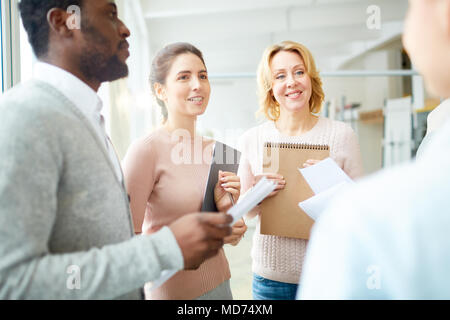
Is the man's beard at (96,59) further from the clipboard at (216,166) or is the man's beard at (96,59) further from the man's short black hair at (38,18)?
the clipboard at (216,166)

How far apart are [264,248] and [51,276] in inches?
35.6

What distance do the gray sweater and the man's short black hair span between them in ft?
0.35

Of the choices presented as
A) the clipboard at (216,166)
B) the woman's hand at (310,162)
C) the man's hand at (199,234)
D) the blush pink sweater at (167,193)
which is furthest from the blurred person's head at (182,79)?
the man's hand at (199,234)

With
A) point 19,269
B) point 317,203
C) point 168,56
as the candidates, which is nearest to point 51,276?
point 19,269

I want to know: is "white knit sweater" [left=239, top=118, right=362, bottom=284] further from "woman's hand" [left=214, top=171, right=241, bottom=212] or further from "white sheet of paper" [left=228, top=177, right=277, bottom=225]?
"white sheet of paper" [left=228, top=177, right=277, bottom=225]

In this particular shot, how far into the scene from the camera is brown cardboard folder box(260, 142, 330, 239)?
1.14 meters

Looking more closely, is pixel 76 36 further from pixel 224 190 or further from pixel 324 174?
pixel 324 174

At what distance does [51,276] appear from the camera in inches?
20.6

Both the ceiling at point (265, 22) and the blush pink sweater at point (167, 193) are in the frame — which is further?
the ceiling at point (265, 22)

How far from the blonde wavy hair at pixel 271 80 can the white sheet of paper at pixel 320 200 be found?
568 mm

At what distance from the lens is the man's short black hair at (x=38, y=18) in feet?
2.19

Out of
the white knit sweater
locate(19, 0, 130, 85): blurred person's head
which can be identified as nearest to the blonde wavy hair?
the white knit sweater

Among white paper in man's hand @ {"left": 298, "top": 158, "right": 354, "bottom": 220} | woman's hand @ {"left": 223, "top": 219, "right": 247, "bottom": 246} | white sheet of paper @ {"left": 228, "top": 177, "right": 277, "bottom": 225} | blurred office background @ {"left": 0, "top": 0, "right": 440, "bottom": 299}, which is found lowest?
woman's hand @ {"left": 223, "top": 219, "right": 247, "bottom": 246}
